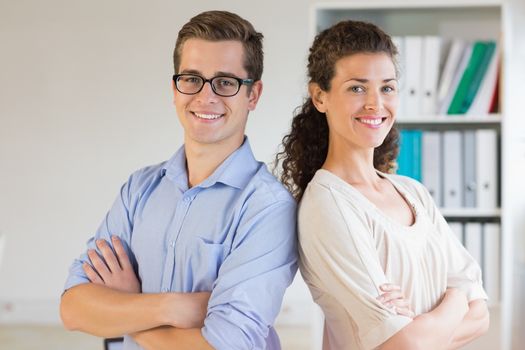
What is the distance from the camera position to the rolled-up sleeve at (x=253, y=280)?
164 cm

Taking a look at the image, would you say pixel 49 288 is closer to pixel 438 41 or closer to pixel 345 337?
pixel 438 41

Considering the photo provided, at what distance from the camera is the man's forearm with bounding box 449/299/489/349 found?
6.00ft

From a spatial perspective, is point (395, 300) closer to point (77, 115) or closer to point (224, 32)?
point (224, 32)

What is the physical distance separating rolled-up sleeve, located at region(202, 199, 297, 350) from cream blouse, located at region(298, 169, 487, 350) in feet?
0.20

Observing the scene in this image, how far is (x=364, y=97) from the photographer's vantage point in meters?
1.84

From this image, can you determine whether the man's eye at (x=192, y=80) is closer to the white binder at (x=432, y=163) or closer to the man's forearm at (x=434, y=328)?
the man's forearm at (x=434, y=328)

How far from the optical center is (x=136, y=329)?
1.73 meters

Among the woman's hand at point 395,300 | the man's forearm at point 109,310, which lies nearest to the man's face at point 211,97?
the man's forearm at point 109,310

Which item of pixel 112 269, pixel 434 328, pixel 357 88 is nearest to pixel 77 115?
pixel 112 269

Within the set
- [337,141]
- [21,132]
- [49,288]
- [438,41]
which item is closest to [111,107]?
[21,132]

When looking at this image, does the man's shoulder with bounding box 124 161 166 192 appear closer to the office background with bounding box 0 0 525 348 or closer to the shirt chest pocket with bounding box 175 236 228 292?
the shirt chest pocket with bounding box 175 236 228 292

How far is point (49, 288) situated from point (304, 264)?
151 inches

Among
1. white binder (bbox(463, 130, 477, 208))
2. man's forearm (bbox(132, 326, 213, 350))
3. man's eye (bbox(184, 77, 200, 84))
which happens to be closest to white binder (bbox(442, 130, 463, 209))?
white binder (bbox(463, 130, 477, 208))

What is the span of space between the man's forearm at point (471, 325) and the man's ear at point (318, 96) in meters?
0.58
